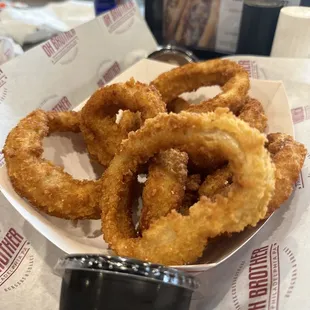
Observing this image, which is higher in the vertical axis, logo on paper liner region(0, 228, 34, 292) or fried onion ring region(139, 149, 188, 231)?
fried onion ring region(139, 149, 188, 231)

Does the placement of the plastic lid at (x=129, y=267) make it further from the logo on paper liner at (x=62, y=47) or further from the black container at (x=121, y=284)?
the logo on paper liner at (x=62, y=47)

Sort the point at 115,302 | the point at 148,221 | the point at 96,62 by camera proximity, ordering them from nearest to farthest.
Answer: the point at 115,302 < the point at 148,221 < the point at 96,62

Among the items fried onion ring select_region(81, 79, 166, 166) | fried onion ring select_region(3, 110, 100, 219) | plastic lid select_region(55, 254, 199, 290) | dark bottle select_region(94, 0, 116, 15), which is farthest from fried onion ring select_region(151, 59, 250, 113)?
dark bottle select_region(94, 0, 116, 15)

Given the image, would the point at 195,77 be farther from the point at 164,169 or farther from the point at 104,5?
the point at 104,5

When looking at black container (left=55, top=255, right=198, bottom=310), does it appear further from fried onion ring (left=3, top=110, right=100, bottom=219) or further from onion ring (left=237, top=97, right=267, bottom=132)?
onion ring (left=237, top=97, right=267, bottom=132)

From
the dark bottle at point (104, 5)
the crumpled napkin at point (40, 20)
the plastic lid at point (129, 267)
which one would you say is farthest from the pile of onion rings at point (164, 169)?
the dark bottle at point (104, 5)

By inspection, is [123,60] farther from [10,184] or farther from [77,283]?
[77,283]

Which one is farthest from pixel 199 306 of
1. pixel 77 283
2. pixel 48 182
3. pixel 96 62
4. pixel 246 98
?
pixel 96 62
